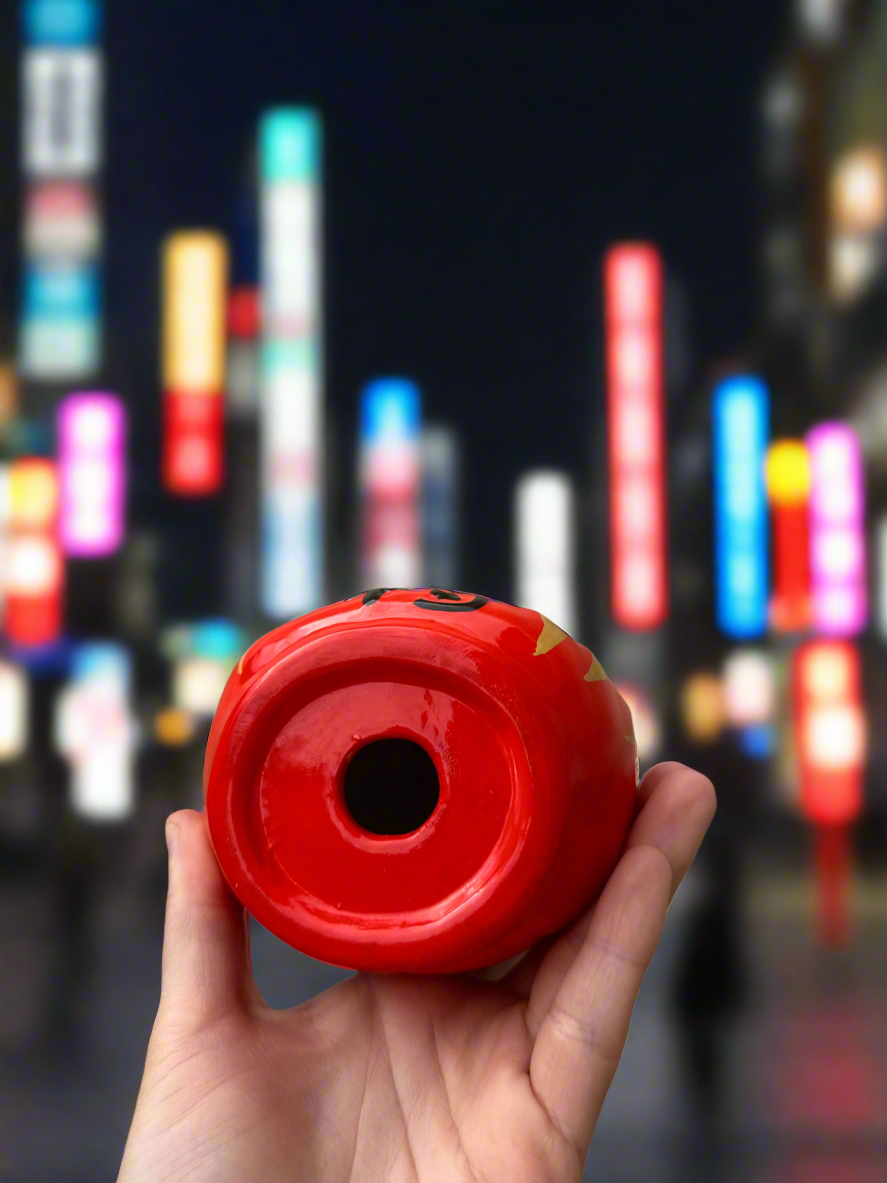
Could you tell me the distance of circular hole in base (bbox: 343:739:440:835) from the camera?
0.98 metres

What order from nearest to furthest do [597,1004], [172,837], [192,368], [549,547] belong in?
[597,1004] < [172,837] < [549,547] < [192,368]

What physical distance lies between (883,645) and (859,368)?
3.05 feet

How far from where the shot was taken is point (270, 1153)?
94cm

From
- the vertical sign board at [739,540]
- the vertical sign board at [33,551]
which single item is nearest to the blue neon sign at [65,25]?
the vertical sign board at [33,551]

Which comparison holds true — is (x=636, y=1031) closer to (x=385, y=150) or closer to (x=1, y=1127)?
(x=1, y=1127)

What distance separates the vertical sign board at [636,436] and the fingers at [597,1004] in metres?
2.48

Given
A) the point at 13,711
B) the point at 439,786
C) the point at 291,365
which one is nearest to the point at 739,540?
the point at 291,365

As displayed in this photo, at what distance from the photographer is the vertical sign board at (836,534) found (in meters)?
3.44

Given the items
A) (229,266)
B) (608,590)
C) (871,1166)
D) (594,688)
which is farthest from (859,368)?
(594,688)

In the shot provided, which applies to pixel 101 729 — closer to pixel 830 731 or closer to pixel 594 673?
pixel 830 731

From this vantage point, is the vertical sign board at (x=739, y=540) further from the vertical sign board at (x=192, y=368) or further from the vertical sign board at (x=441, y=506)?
the vertical sign board at (x=192, y=368)

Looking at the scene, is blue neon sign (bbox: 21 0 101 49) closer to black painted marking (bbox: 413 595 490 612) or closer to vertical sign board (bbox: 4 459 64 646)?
vertical sign board (bbox: 4 459 64 646)

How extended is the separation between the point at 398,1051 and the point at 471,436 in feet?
8.34

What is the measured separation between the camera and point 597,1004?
93 centimetres
